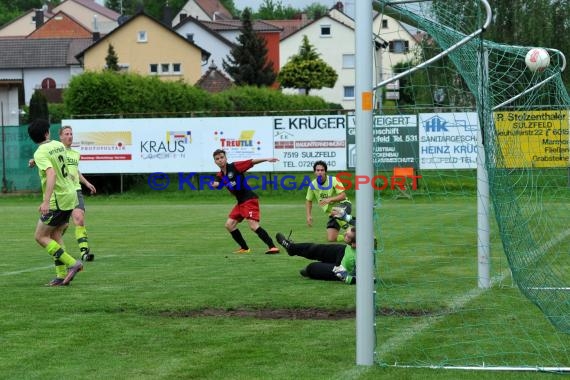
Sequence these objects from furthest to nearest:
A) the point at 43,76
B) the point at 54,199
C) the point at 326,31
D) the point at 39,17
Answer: the point at 39,17 → the point at 43,76 → the point at 326,31 → the point at 54,199

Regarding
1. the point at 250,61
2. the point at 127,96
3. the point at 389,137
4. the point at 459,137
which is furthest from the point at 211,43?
the point at 389,137

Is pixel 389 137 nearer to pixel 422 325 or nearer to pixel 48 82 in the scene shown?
pixel 422 325

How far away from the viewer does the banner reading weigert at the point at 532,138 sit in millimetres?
9062

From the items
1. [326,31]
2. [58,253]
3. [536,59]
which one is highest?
[326,31]

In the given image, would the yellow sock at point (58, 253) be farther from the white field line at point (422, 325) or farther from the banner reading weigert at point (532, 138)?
the banner reading weigert at point (532, 138)

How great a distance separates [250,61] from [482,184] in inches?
2947

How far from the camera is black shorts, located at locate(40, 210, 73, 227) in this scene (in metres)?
12.7

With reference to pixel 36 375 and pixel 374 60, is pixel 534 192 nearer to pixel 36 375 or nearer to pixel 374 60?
pixel 374 60

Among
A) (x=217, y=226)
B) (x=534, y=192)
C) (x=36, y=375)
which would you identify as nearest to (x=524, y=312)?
(x=534, y=192)

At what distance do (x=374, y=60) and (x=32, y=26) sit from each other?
12324 cm

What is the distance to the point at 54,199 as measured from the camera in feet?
42.0

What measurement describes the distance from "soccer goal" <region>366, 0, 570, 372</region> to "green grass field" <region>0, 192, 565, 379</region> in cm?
29

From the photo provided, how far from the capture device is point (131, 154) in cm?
3566

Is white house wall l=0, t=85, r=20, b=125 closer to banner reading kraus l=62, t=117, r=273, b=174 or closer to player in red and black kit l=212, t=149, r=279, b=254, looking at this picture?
banner reading kraus l=62, t=117, r=273, b=174
